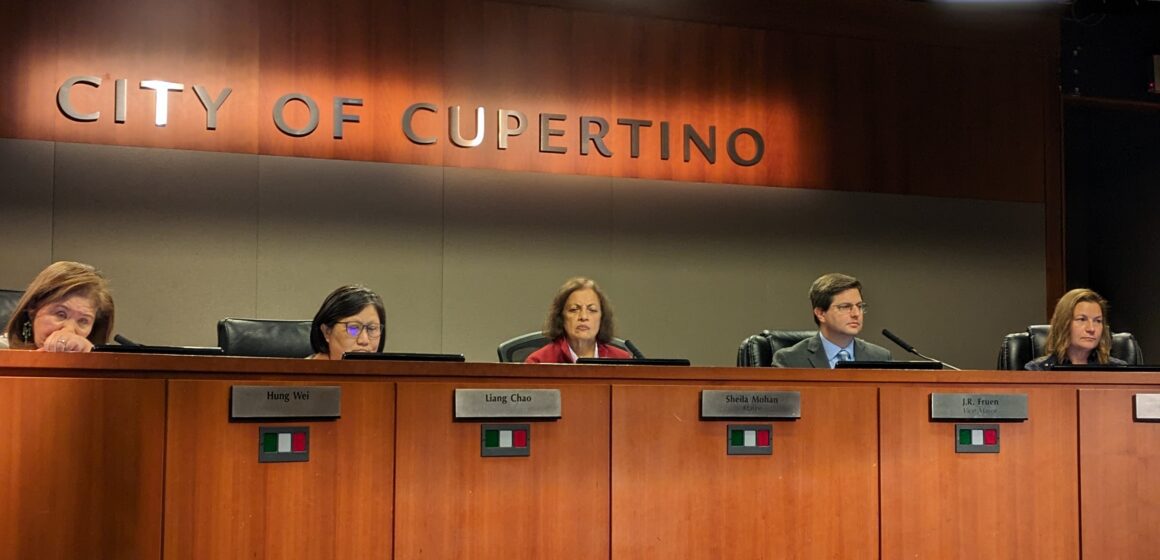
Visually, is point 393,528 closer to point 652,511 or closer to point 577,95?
point 652,511

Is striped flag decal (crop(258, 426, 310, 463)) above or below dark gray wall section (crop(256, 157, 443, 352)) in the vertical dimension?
below

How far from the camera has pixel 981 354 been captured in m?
6.33

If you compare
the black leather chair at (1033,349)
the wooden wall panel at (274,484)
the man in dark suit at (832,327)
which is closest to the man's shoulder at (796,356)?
the man in dark suit at (832,327)

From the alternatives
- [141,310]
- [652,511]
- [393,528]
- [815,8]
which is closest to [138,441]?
[393,528]

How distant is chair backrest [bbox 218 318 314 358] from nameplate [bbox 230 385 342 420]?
4.78ft

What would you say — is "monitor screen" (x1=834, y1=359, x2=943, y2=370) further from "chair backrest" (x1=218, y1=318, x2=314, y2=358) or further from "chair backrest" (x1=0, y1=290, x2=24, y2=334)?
"chair backrest" (x1=0, y1=290, x2=24, y2=334)

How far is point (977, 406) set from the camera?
3.14 meters

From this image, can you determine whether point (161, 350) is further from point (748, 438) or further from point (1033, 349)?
point (1033, 349)

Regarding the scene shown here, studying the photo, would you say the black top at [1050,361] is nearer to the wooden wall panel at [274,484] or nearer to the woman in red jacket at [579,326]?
the woman in red jacket at [579,326]

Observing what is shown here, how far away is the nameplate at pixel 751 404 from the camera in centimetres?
295

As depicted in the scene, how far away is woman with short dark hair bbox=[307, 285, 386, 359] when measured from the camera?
3.67 meters

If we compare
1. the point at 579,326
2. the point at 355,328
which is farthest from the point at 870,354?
the point at 355,328

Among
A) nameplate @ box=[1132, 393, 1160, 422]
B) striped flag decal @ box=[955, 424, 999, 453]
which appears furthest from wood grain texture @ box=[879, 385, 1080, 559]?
nameplate @ box=[1132, 393, 1160, 422]

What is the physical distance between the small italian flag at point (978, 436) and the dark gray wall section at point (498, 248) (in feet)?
9.18
